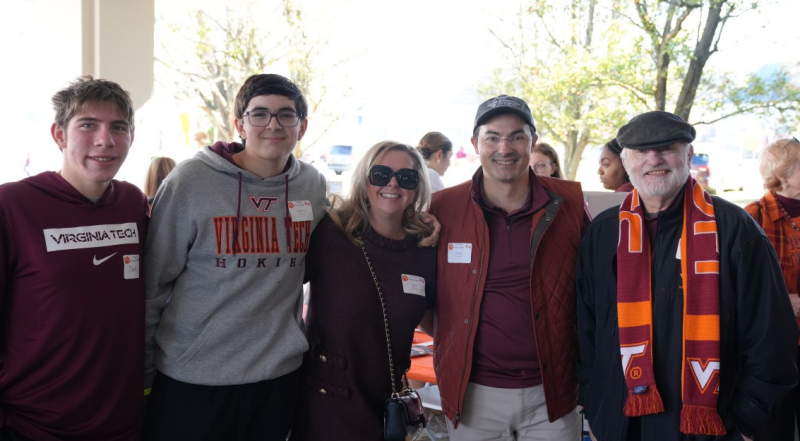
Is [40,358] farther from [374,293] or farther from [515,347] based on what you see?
[515,347]

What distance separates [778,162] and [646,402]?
82.1 inches

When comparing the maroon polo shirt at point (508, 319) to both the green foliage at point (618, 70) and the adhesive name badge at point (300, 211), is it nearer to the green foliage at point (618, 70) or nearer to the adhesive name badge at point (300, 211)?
the adhesive name badge at point (300, 211)

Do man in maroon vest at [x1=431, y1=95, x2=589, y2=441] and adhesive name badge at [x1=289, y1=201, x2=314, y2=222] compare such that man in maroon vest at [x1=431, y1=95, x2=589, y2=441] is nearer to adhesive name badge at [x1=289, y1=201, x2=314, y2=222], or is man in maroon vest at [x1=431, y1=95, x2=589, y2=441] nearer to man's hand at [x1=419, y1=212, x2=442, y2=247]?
man's hand at [x1=419, y1=212, x2=442, y2=247]

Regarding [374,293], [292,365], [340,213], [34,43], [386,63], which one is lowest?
[292,365]

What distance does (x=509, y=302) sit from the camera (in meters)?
2.53

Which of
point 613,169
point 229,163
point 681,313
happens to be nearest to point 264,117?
point 229,163

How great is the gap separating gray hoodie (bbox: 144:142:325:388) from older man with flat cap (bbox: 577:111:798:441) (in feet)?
3.78

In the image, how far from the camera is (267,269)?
2.32 meters

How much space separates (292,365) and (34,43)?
4.10 meters

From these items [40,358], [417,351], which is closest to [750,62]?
[417,351]

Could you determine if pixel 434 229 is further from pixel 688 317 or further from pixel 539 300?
pixel 688 317

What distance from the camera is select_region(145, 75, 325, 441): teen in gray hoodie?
2258 millimetres

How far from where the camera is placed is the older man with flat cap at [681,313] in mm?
2084

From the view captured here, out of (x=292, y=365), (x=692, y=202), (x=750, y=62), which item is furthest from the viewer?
(x=750, y=62)
